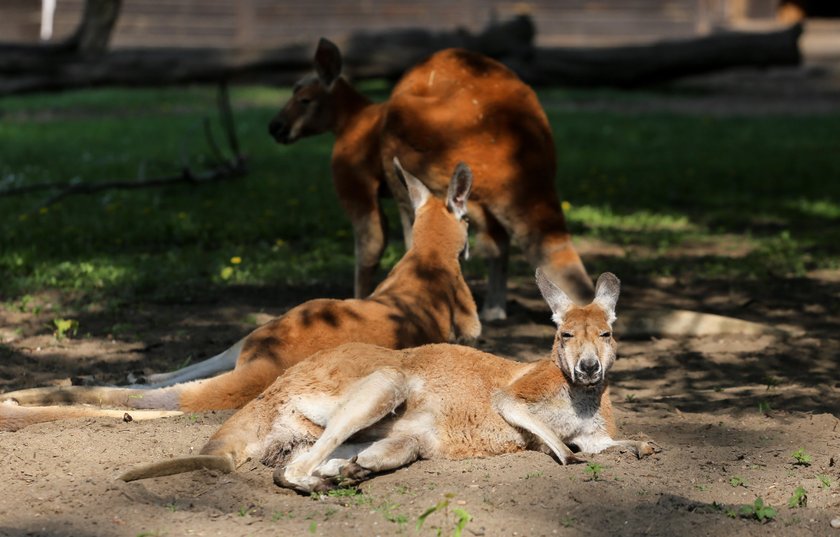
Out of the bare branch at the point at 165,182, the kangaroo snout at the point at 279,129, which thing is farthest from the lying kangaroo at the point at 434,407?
the bare branch at the point at 165,182

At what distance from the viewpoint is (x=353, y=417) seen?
175 inches

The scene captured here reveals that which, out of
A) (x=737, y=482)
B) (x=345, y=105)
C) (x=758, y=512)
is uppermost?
(x=345, y=105)

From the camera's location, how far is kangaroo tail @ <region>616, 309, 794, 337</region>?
709 cm

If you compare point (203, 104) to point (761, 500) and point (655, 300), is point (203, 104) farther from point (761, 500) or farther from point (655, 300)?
point (761, 500)

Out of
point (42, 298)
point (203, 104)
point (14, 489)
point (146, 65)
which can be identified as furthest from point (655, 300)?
point (203, 104)

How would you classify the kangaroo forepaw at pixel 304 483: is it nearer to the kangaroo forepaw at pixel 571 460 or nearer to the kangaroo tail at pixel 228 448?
the kangaroo tail at pixel 228 448

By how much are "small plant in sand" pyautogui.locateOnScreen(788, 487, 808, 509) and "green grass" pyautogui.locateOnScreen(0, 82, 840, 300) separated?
443 centimetres

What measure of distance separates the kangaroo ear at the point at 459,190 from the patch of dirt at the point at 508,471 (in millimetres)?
826

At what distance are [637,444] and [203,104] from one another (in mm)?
16746

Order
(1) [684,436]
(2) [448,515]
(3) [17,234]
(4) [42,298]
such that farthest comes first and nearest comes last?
(3) [17,234], (4) [42,298], (1) [684,436], (2) [448,515]

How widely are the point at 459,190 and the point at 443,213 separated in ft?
0.54

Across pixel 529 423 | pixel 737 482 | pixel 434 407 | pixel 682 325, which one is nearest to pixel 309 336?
pixel 434 407

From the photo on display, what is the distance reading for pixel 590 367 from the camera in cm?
441

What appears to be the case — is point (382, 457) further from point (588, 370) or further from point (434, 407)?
point (588, 370)
